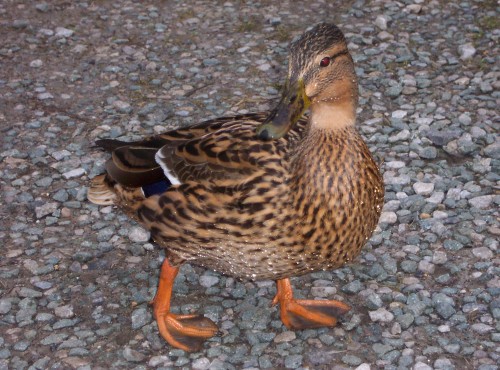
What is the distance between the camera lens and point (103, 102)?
21.4 ft

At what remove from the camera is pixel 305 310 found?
4465 millimetres

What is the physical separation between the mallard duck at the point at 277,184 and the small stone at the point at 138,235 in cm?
79

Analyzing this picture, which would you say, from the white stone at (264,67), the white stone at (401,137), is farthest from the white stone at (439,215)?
the white stone at (264,67)

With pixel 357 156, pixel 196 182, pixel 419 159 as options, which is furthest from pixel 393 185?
pixel 196 182

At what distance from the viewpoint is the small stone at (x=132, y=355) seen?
422 cm

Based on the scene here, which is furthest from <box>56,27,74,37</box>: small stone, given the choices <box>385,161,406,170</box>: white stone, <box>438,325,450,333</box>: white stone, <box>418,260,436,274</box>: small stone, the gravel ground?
<box>438,325,450,333</box>: white stone

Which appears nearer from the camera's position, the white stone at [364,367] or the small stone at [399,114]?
the white stone at [364,367]

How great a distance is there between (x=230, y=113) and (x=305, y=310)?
2.28 metres

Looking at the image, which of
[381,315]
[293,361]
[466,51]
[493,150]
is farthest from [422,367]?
[466,51]

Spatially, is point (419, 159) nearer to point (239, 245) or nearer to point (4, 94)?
point (239, 245)

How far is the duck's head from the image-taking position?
3768 mm

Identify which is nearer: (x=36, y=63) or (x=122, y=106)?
(x=122, y=106)

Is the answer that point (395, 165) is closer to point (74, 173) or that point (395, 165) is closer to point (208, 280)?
point (208, 280)

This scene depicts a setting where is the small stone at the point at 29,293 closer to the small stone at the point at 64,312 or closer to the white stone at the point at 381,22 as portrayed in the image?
the small stone at the point at 64,312
